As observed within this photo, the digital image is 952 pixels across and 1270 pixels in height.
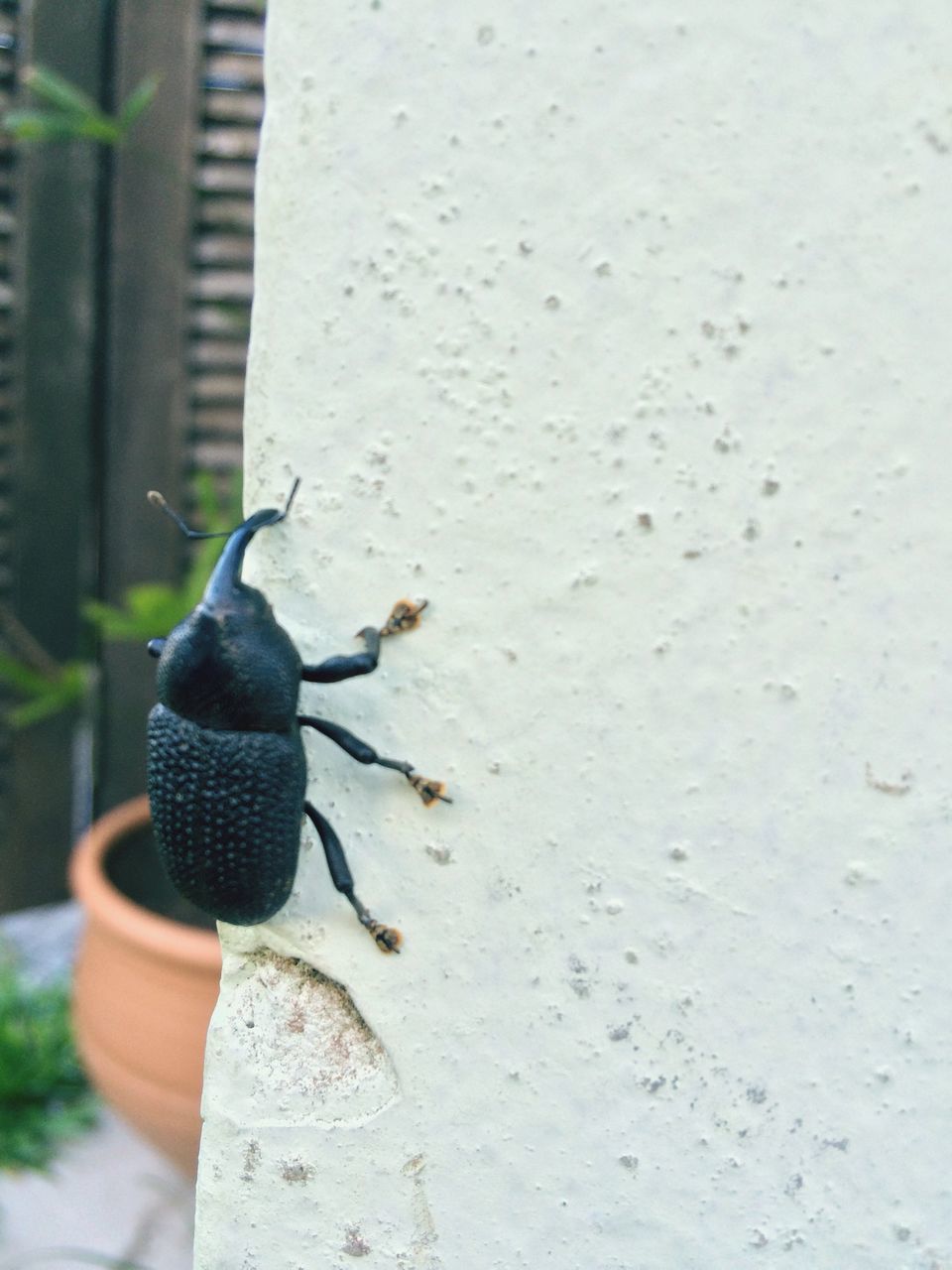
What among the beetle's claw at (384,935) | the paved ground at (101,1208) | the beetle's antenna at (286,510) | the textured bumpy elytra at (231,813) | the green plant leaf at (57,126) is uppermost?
the green plant leaf at (57,126)

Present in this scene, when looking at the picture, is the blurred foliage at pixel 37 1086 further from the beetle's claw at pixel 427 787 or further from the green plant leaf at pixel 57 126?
the green plant leaf at pixel 57 126

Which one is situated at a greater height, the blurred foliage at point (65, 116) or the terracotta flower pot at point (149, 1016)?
the blurred foliage at point (65, 116)

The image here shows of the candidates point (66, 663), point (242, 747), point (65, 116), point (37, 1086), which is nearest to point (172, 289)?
point (65, 116)

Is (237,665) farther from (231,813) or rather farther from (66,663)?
(66,663)

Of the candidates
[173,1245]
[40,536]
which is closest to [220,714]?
[173,1245]

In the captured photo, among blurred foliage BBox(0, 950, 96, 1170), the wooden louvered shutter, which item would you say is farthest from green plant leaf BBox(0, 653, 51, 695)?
blurred foliage BBox(0, 950, 96, 1170)

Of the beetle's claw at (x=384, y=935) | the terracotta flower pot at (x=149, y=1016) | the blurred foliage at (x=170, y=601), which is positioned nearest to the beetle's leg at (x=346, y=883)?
the beetle's claw at (x=384, y=935)
